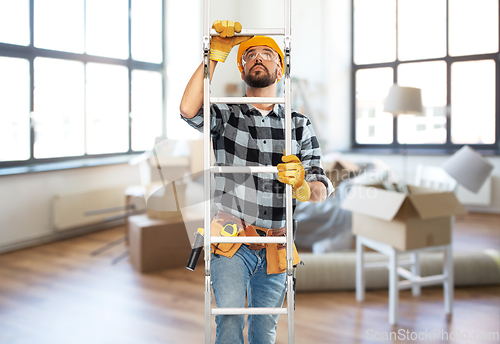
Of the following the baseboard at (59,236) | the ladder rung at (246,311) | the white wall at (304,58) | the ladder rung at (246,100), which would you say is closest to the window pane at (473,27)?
the white wall at (304,58)

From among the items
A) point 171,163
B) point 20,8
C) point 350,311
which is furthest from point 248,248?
point 20,8

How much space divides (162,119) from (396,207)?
4.09 meters

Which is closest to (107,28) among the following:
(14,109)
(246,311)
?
(14,109)

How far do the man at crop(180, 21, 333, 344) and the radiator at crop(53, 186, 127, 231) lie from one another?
134 inches

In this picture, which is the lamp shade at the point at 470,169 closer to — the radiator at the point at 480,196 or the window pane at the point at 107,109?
the radiator at the point at 480,196

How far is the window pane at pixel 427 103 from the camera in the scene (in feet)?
19.6

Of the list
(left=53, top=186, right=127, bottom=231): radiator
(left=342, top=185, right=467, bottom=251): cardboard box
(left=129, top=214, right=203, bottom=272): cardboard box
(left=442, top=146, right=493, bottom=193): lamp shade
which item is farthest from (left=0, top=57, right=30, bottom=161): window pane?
(left=442, top=146, right=493, bottom=193): lamp shade

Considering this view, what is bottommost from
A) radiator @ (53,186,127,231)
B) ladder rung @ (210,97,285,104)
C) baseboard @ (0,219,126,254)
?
baseboard @ (0,219,126,254)

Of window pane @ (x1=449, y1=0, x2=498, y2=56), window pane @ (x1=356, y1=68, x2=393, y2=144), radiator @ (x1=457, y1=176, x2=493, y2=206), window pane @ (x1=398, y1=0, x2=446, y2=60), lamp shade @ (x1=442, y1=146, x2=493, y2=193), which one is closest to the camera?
lamp shade @ (x1=442, y1=146, x2=493, y2=193)

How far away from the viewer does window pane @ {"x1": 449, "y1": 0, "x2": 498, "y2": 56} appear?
5629 mm

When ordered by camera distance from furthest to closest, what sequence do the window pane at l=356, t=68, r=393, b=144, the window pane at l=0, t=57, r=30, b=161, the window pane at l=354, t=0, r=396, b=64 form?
the window pane at l=356, t=68, r=393, b=144
the window pane at l=354, t=0, r=396, b=64
the window pane at l=0, t=57, r=30, b=161

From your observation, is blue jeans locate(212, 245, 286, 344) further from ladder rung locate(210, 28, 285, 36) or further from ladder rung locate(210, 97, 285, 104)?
ladder rung locate(210, 28, 285, 36)

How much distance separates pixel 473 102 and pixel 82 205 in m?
5.28

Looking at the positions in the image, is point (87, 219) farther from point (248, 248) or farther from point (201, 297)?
point (248, 248)
